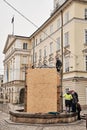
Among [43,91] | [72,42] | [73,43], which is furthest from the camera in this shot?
Result: [72,42]

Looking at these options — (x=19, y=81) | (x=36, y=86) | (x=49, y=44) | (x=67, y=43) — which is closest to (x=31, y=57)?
(x=19, y=81)

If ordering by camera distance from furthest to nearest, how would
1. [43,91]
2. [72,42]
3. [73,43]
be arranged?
1. [72,42]
2. [73,43]
3. [43,91]

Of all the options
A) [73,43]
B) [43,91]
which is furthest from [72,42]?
[43,91]

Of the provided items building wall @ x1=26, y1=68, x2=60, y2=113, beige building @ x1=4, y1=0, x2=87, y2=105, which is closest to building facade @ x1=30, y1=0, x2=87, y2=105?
beige building @ x1=4, y1=0, x2=87, y2=105

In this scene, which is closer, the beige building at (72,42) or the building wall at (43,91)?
the building wall at (43,91)

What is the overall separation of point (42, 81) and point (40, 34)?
29.7 meters

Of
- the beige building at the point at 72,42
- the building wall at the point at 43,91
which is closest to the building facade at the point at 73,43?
the beige building at the point at 72,42

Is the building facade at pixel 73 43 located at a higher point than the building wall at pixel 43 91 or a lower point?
higher

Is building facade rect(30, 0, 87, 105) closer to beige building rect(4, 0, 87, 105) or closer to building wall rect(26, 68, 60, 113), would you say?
beige building rect(4, 0, 87, 105)

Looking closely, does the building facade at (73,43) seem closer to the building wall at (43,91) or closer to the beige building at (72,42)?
the beige building at (72,42)

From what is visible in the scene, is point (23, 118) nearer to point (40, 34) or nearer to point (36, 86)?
point (36, 86)

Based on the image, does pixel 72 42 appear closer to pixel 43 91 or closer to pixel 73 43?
pixel 73 43

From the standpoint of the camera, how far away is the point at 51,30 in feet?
136

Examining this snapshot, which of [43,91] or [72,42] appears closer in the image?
[43,91]
